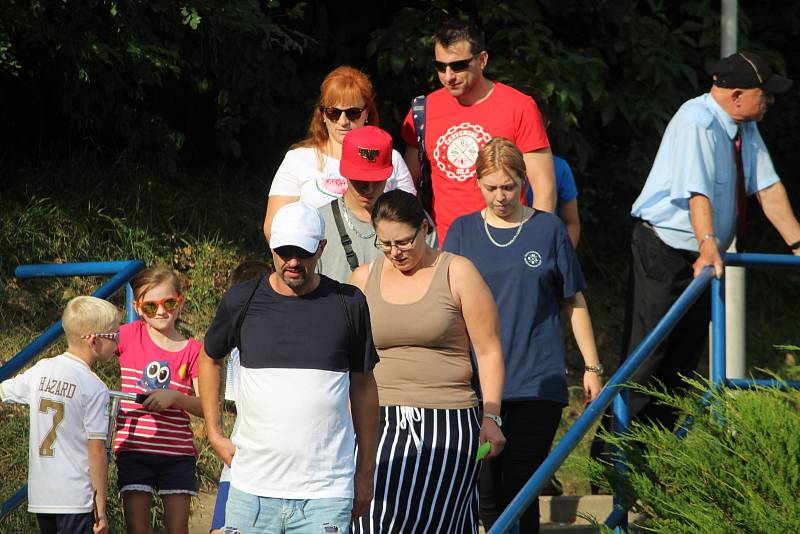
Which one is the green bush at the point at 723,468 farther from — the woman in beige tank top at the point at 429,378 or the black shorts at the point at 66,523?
the black shorts at the point at 66,523

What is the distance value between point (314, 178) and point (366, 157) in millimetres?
493

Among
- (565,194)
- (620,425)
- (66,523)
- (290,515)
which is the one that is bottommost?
(66,523)

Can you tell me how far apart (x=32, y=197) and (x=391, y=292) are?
4007 millimetres

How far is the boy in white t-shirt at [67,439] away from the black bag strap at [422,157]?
1545mm

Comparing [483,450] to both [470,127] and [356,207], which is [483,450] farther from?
[470,127]

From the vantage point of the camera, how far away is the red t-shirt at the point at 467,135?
17.5ft

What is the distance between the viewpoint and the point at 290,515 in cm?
375

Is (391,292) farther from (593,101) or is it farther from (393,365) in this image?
(593,101)

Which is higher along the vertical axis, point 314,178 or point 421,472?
point 314,178

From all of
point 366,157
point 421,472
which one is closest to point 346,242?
point 366,157

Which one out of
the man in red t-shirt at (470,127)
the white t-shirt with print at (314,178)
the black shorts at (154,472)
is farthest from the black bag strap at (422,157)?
the black shorts at (154,472)

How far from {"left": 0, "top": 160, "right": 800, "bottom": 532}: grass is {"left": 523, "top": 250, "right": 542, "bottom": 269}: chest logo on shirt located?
7.95 feet

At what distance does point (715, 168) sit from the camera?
564 centimetres

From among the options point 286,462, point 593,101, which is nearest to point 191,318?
point 593,101
